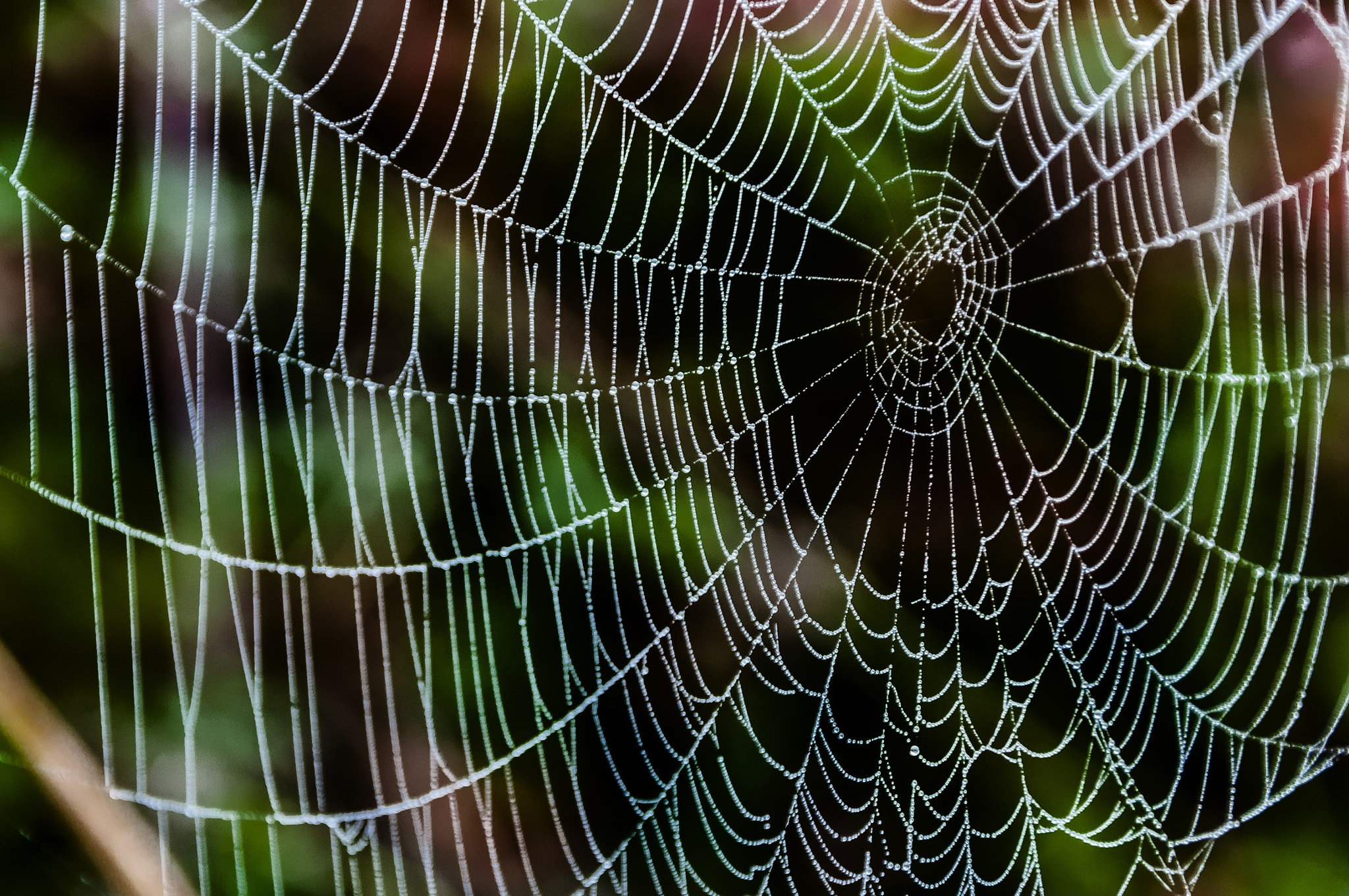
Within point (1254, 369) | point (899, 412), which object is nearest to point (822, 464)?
point (899, 412)

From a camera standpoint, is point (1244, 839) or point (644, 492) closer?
point (644, 492)

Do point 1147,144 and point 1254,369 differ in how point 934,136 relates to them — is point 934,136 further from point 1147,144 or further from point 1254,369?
point 1254,369

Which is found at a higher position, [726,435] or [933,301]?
[933,301]

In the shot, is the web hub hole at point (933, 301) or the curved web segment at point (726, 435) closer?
the curved web segment at point (726, 435)

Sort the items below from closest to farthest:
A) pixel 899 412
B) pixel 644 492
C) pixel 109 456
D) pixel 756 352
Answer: pixel 109 456, pixel 644 492, pixel 756 352, pixel 899 412

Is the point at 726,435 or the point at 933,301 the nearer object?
the point at 726,435

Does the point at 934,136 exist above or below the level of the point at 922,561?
above

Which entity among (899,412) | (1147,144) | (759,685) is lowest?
(759,685)

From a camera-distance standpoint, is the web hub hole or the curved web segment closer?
the curved web segment
